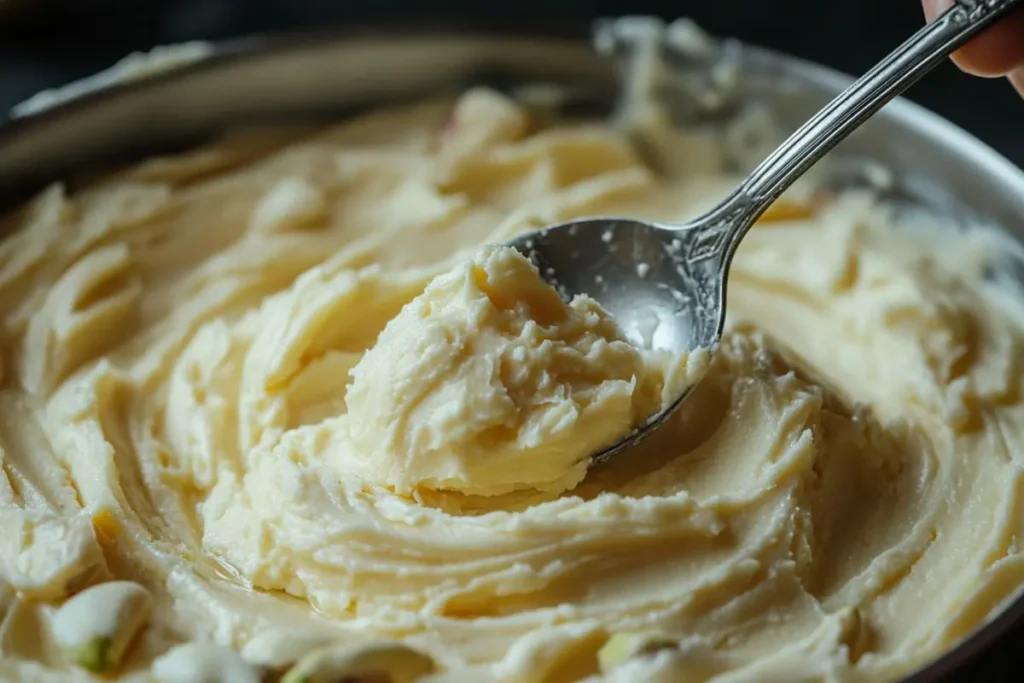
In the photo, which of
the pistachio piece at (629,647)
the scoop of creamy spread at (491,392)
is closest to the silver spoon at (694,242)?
the scoop of creamy spread at (491,392)

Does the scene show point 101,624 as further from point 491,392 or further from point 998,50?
point 998,50

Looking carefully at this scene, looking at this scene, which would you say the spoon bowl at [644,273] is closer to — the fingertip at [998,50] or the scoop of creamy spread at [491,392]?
the scoop of creamy spread at [491,392]

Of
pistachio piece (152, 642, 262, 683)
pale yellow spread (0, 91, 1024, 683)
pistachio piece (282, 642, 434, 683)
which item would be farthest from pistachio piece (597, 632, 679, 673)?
pistachio piece (152, 642, 262, 683)

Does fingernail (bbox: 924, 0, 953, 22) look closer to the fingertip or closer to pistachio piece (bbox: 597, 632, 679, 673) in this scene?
the fingertip

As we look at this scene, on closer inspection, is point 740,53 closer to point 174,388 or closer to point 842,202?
point 842,202

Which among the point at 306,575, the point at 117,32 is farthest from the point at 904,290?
the point at 117,32

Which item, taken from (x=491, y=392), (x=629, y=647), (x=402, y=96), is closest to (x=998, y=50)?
(x=491, y=392)
